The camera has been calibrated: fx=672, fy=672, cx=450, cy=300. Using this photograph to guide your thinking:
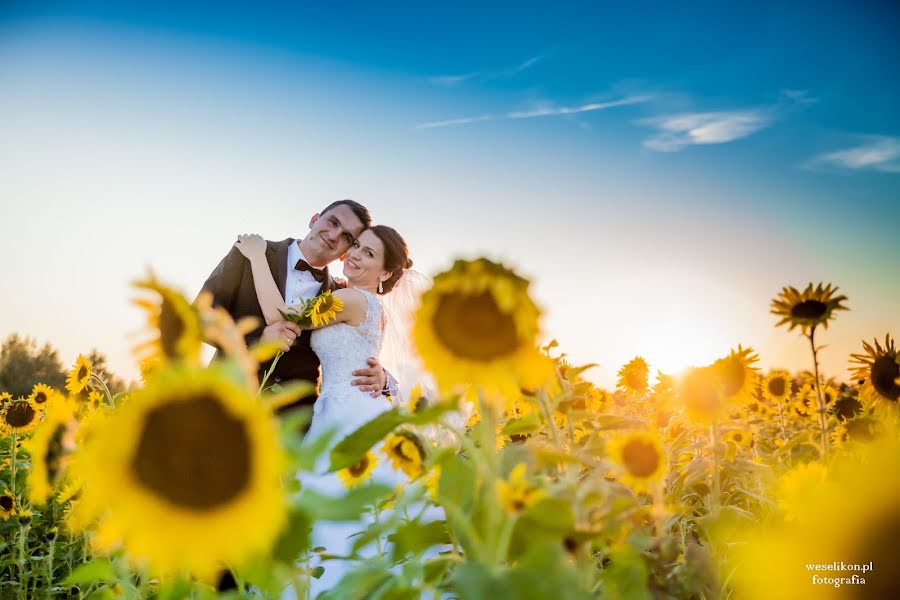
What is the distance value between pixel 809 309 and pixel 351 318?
13.9 ft

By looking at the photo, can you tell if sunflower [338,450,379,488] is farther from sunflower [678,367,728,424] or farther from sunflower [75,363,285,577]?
sunflower [75,363,285,577]

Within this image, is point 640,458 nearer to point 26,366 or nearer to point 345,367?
point 345,367

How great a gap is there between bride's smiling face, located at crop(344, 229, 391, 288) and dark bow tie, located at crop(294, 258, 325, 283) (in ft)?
0.99

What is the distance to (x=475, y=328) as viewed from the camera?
0.99 meters

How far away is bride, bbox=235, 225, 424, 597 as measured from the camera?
5105mm

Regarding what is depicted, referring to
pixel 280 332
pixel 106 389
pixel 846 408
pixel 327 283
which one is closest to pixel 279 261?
pixel 327 283

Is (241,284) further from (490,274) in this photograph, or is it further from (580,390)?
(490,274)

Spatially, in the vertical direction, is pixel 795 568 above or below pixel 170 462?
below

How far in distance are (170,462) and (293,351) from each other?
508 centimetres

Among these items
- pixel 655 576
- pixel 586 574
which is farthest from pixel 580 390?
pixel 586 574

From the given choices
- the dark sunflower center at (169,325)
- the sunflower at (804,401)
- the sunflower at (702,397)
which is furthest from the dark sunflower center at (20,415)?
the sunflower at (804,401)

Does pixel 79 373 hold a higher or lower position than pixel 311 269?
lower

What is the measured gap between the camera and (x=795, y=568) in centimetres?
57

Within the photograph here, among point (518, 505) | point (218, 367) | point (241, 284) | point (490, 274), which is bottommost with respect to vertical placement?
point (518, 505)
